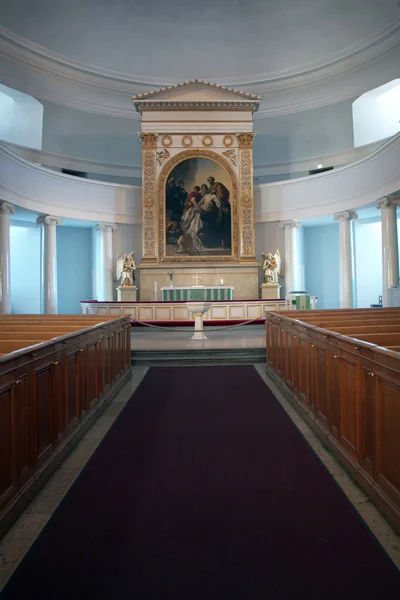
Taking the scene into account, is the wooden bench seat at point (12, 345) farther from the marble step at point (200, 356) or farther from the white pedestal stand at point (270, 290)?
the white pedestal stand at point (270, 290)

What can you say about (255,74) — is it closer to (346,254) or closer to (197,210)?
(197,210)

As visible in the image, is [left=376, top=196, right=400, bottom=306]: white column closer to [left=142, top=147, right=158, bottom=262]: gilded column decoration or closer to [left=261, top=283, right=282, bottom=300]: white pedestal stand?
[left=261, top=283, right=282, bottom=300]: white pedestal stand

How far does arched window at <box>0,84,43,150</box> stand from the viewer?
16859 millimetres

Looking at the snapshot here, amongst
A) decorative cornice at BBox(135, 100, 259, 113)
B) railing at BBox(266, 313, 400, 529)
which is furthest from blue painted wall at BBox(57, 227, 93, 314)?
railing at BBox(266, 313, 400, 529)

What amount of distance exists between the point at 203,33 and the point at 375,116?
6998 millimetres

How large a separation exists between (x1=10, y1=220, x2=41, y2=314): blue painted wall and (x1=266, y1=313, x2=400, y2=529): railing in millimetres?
15041

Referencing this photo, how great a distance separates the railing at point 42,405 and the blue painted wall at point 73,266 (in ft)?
45.9

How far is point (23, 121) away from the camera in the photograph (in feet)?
55.6

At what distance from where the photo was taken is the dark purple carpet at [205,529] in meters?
1.90

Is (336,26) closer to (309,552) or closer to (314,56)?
(314,56)

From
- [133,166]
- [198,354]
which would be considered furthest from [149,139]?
[198,354]

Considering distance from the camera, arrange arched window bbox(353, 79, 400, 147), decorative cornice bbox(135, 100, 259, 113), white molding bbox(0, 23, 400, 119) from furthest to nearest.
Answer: arched window bbox(353, 79, 400, 147) < decorative cornice bbox(135, 100, 259, 113) < white molding bbox(0, 23, 400, 119)

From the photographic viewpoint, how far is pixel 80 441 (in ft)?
12.6

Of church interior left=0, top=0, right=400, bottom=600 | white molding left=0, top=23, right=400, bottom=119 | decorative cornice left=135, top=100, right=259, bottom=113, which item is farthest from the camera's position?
decorative cornice left=135, top=100, right=259, bottom=113
